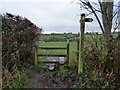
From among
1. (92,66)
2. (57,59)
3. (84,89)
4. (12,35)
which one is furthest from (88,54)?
(12,35)

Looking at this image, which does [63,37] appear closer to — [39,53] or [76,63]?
[39,53]

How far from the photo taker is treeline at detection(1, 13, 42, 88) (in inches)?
380

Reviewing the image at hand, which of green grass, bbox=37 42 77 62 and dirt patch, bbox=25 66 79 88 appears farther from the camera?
green grass, bbox=37 42 77 62

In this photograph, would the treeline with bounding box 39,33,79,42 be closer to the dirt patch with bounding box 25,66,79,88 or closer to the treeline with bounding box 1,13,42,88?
the treeline with bounding box 1,13,42,88

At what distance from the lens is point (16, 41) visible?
33.3 feet

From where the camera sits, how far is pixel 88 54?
8.97m

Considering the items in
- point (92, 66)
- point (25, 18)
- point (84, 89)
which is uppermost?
point (25, 18)

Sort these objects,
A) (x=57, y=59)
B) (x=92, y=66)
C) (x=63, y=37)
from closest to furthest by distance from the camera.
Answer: (x=92, y=66), (x=57, y=59), (x=63, y=37)

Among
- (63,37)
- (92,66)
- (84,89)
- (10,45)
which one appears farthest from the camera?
(63,37)

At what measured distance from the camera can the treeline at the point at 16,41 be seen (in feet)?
31.7

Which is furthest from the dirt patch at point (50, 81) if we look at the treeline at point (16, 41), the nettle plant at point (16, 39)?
the nettle plant at point (16, 39)

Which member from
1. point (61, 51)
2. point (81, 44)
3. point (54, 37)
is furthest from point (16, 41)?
point (81, 44)

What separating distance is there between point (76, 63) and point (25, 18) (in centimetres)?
286

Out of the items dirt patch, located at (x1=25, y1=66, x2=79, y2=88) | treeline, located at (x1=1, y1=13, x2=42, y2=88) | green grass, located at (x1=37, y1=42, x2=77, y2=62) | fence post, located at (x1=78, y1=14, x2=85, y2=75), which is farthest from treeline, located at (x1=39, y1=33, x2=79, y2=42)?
dirt patch, located at (x1=25, y1=66, x2=79, y2=88)
